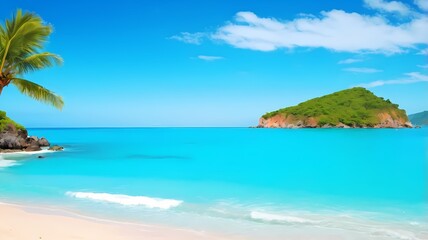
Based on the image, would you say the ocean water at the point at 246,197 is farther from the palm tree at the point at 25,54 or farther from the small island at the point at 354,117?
the small island at the point at 354,117

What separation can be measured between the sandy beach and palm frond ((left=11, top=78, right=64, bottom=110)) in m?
3.68

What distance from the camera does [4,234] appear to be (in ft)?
29.1

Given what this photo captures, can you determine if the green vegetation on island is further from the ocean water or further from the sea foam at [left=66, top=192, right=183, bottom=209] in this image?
the sea foam at [left=66, top=192, right=183, bottom=209]

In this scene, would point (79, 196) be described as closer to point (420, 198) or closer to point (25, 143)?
point (420, 198)

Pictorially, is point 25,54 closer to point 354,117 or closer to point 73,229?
point 73,229

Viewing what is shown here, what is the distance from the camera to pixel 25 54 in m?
11.9

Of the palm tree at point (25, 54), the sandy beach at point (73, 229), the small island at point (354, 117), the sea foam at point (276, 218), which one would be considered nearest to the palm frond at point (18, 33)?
the palm tree at point (25, 54)

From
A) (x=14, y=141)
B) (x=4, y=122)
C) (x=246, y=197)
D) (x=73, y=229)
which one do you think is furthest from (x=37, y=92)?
(x=14, y=141)

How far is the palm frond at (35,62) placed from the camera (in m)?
11.8

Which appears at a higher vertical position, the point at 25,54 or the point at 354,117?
the point at 354,117

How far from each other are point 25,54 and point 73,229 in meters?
5.72

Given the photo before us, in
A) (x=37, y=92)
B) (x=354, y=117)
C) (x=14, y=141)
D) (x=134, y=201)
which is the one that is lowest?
(x=134, y=201)

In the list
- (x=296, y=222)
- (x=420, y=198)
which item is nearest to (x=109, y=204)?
(x=296, y=222)

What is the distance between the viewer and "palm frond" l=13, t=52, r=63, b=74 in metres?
11.8
